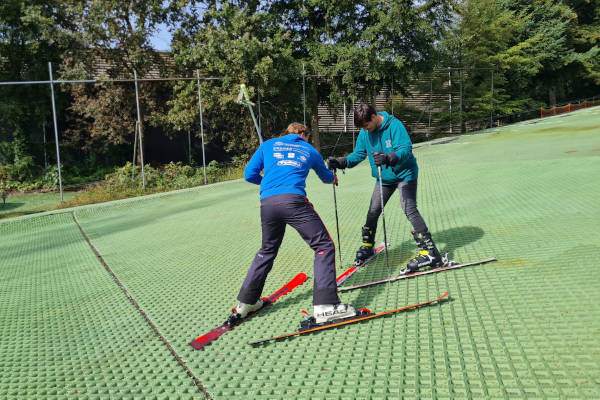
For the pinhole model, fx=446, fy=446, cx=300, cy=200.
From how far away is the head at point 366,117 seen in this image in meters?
4.26

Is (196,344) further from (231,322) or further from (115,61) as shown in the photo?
(115,61)

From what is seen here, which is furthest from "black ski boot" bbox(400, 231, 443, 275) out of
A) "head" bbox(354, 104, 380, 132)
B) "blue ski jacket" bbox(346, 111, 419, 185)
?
"head" bbox(354, 104, 380, 132)

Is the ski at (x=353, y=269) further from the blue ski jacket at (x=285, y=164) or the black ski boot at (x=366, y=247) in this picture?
the blue ski jacket at (x=285, y=164)

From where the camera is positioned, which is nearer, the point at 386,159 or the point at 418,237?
the point at 386,159

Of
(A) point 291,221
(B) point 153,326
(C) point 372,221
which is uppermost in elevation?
(A) point 291,221

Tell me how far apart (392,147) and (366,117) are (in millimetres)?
389

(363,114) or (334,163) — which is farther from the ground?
(363,114)

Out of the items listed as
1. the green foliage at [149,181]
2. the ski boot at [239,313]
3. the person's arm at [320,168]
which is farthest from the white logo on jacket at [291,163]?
the green foliage at [149,181]

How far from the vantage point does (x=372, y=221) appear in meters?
4.77

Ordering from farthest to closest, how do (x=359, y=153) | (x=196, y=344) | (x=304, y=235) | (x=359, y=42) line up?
(x=359, y=42)
(x=359, y=153)
(x=304, y=235)
(x=196, y=344)

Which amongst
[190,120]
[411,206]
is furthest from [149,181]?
[411,206]

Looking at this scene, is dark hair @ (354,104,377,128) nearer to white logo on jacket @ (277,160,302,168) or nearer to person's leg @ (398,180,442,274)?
person's leg @ (398,180,442,274)

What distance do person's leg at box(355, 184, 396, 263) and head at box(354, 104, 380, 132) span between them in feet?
2.20

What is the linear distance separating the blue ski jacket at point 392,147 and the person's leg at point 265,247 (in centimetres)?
132
